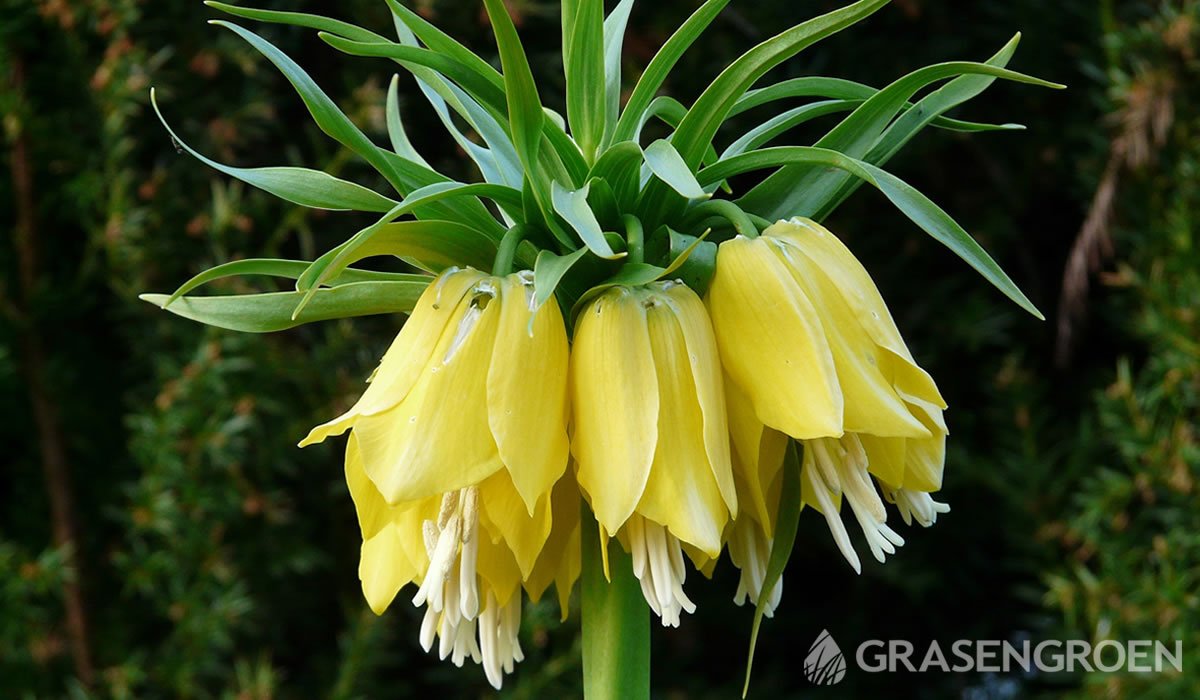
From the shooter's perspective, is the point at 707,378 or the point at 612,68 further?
the point at 612,68

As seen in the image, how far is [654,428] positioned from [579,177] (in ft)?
0.44

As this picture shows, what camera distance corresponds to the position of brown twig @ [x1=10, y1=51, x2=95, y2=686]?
1380 mm

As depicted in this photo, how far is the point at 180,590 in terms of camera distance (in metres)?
1.33

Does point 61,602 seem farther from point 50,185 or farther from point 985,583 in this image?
point 985,583

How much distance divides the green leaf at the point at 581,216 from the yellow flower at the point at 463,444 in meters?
0.04

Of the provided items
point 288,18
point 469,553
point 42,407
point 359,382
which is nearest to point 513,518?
point 469,553

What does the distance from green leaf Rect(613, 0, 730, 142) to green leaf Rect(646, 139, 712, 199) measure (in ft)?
0.21

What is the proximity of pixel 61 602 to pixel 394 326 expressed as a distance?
0.53 meters

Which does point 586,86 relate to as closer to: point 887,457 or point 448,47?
point 448,47

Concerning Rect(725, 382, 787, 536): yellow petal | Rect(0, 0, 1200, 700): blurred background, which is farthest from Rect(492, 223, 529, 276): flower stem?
Rect(0, 0, 1200, 700): blurred background

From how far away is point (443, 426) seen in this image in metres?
0.45

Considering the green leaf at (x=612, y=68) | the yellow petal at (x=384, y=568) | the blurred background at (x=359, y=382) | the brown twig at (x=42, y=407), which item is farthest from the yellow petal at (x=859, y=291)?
the brown twig at (x=42, y=407)

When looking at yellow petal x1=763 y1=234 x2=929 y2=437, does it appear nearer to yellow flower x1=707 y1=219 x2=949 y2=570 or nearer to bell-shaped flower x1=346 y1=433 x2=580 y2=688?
yellow flower x1=707 y1=219 x2=949 y2=570

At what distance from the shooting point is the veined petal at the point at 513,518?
1.57 feet
